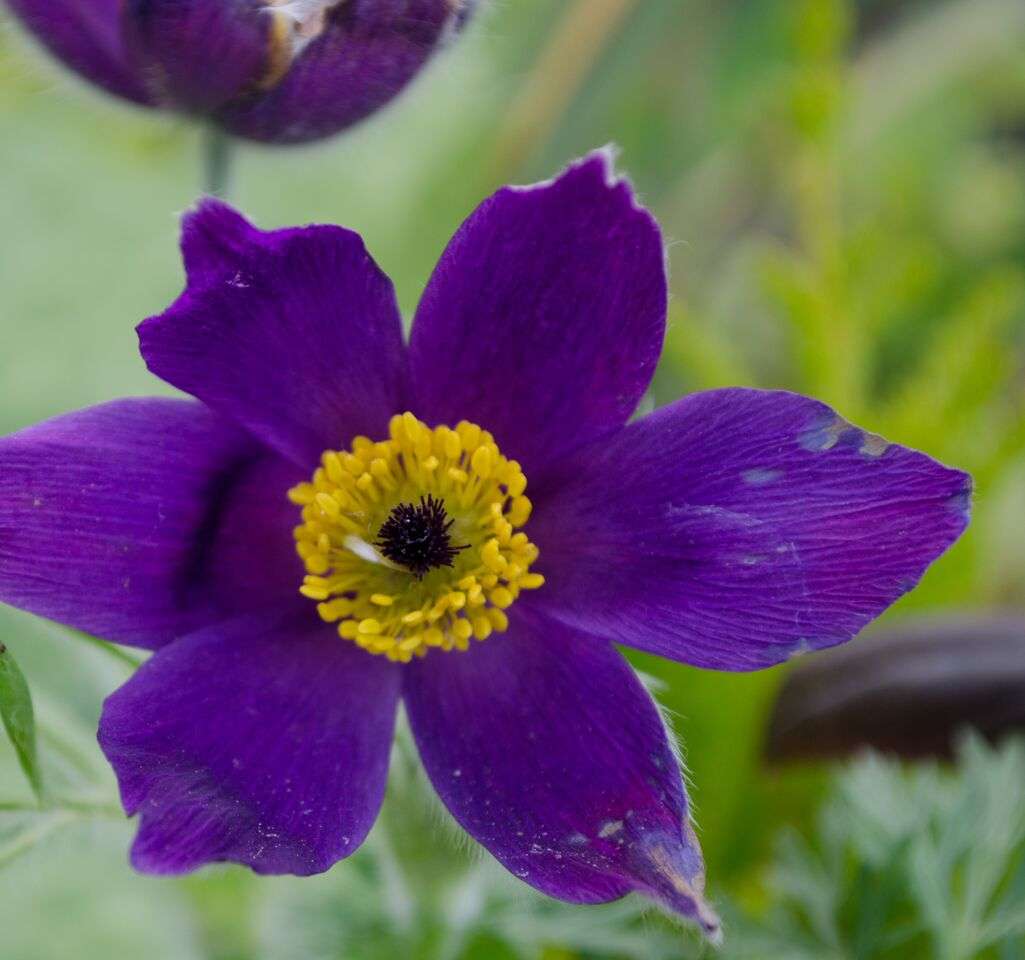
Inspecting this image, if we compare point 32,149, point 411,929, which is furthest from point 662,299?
point 32,149

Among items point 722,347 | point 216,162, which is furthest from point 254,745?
point 722,347

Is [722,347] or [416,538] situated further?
[722,347]

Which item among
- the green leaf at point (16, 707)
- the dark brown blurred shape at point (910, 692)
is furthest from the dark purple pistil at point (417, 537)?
the dark brown blurred shape at point (910, 692)

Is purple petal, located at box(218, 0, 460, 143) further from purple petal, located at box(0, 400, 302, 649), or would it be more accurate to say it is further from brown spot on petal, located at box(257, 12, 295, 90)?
purple petal, located at box(0, 400, 302, 649)

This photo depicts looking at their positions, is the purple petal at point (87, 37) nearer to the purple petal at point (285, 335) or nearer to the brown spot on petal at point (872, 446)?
the purple petal at point (285, 335)

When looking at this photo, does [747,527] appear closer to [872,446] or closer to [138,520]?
[872,446]

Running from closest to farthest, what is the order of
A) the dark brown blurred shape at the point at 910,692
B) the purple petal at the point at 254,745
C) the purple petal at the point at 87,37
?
1. the purple petal at the point at 254,745
2. the purple petal at the point at 87,37
3. the dark brown blurred shape at the point at 910,692
